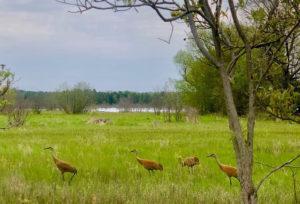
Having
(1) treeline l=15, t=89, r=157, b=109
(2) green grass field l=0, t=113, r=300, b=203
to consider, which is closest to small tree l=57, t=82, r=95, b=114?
(1) treeline l=15, t=89, r=157, b=109

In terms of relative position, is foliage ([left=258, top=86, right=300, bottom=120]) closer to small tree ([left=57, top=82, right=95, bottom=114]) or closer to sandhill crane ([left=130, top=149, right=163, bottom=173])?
sandhill crane ([left=130, top=149, right=163, bottom=173])

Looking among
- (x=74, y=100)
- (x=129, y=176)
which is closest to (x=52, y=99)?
(x=74, y=100)

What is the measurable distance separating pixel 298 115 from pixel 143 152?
9727 mm

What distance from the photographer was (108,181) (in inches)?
421

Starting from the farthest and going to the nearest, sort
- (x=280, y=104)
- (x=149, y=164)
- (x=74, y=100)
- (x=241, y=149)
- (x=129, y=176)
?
(x=74, y=100), (x=129, y=176), (x=149, y=164), (x=280, y=104), (x=241, y=149)

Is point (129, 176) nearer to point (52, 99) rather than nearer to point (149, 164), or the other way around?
point (149, 164)

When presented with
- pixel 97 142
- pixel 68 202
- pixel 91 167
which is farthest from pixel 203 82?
pixel 68 202

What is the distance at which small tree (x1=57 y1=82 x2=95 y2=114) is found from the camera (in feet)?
347

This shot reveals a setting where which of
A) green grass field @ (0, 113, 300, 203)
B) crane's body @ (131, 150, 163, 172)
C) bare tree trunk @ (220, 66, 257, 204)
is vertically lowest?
green grass field @ (0, 113, 300, 203)

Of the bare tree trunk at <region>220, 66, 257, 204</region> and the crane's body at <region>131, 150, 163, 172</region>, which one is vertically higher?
the bare tree trunk at <region>220, 66, 257, 204</region>

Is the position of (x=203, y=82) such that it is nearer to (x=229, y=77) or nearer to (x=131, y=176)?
(x=131, y=176)

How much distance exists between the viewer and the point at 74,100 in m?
107

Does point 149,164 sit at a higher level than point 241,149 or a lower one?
lower

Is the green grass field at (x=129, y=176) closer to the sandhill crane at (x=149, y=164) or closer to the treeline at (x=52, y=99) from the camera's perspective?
the sandhill crane at (x=149, y=164)
